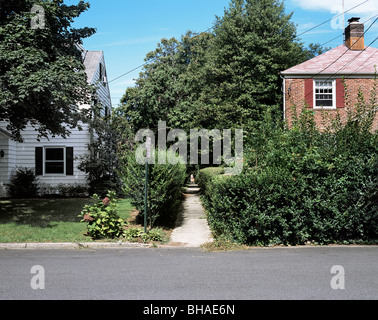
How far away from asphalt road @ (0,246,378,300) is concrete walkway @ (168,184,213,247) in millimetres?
1024

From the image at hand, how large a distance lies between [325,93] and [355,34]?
576 cm

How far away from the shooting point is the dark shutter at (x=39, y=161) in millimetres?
19406

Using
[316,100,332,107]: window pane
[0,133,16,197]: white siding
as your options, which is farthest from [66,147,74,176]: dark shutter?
[316,100,332,107]: window pane

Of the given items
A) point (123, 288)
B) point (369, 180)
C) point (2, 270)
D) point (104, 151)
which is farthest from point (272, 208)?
point (104, 151)

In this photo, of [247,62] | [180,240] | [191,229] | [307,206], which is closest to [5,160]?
[191,229]

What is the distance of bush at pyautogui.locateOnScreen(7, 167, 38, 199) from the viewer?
1841cm

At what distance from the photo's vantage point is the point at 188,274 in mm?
6301

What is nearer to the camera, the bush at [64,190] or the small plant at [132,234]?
the small plant at [132,234]

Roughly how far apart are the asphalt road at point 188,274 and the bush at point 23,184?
10.7 metres

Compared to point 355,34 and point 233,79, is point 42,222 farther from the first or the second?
point 355,34

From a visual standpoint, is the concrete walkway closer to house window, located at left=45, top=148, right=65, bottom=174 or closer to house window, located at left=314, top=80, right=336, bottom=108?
house window, located at left=45, top=148, right=65, bottom=174

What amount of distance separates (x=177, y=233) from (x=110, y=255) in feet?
10.0

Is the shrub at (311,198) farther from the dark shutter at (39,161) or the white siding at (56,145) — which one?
the dark shutter at (39,161)

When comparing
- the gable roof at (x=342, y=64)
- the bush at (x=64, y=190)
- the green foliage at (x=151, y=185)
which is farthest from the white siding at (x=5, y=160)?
the gable roof at (x=342, y=64)
